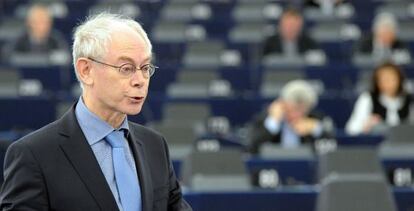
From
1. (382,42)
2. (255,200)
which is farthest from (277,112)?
(382,42)

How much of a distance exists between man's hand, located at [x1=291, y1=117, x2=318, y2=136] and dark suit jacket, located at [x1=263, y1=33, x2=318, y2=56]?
3761mm

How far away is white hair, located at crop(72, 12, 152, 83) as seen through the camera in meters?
2.54

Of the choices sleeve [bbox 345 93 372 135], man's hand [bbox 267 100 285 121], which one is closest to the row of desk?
man's hand [bbox 267 100 285 121]

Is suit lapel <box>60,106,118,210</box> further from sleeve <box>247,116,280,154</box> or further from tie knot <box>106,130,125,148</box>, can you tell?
sleeve <box>247,116,280,154</box>

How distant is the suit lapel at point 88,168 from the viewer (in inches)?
98.6

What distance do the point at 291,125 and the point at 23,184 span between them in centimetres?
542

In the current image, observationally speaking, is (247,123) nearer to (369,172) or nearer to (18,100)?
(18,100)

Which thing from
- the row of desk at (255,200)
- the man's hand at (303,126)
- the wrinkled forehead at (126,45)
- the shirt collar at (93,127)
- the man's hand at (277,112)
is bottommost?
the row of desk at (255,200)

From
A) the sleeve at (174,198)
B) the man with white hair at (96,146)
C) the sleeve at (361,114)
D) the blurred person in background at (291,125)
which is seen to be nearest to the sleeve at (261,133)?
the blurred person in background at (291,125)

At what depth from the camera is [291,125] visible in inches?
306

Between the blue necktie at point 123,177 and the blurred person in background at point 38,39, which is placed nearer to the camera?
the blue necktie at point 123,177

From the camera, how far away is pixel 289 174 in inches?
259

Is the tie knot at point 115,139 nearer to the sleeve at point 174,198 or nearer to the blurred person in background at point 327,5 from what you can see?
the sleeve at point 174,198

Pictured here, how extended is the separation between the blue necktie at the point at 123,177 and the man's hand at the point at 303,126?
17.0 feet
